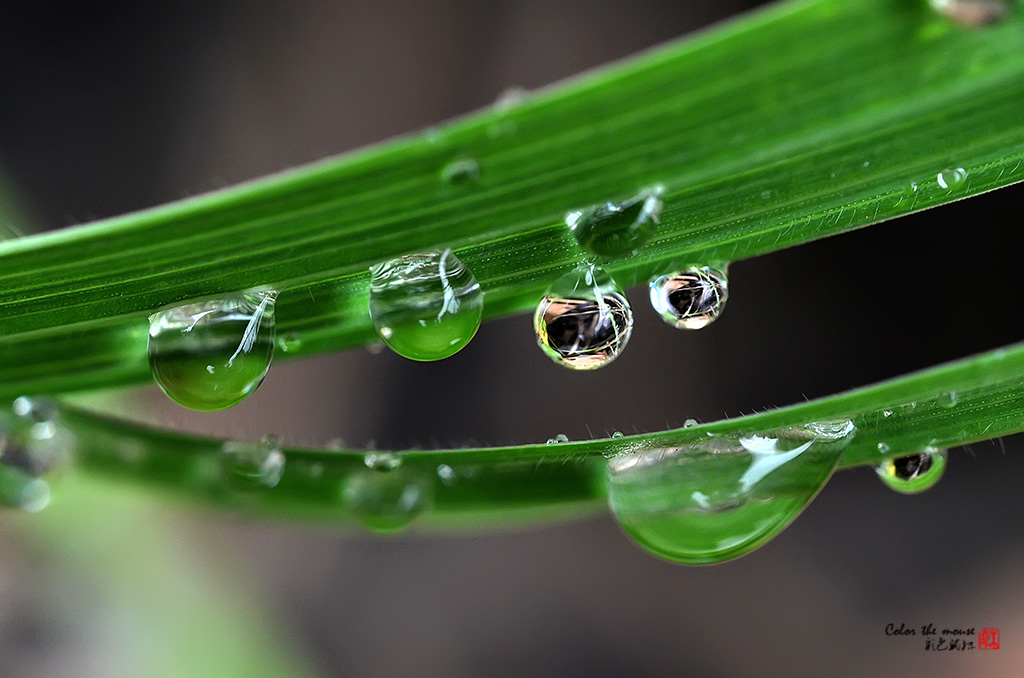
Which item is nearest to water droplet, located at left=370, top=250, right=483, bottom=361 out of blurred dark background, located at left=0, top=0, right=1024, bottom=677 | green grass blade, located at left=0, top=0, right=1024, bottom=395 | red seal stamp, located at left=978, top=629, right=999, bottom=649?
green grass blade, located at left=0, top=0, right=1024, bottom=395

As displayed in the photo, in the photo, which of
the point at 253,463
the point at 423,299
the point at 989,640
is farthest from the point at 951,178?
the point at 989,640

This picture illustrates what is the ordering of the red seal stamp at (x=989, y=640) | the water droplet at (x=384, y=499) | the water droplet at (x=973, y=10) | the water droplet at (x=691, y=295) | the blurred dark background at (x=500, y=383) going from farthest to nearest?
the blurred dark background at (x=500, y=383)
the red seal stamp at (x=989, y=640)
the water droplet at (x=384, y=499)
the water droplet at (x=691, y=295)
the water droplet at (x=973, y=10)

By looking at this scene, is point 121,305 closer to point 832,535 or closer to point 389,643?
point 389,643

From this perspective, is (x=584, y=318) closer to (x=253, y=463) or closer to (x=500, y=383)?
(x=253, y=463)

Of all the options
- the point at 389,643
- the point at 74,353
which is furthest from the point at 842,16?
the point at 389,643

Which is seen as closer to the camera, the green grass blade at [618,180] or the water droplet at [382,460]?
the green grass blade at [618,180]

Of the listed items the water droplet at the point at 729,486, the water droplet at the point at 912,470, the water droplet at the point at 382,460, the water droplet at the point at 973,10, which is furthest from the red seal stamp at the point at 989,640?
the water droplet at the point at 973,10

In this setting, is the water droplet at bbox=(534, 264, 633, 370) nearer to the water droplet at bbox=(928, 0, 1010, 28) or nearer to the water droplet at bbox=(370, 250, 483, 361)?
the water droplet at bbox=(370, 250, 483, 361)

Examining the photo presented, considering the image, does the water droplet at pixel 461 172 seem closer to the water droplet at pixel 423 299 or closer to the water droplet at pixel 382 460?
the water droplet at pixel 423 299
